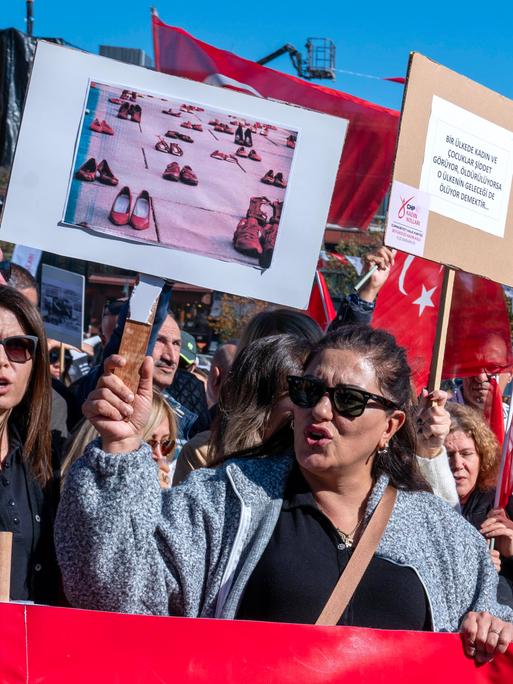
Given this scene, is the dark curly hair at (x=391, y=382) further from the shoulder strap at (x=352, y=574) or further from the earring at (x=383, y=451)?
the shoulder strap at (x=352, y=574)

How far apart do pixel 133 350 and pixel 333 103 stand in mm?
5503

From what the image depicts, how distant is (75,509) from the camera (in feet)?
6.75

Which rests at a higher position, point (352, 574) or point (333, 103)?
point (333, 103)

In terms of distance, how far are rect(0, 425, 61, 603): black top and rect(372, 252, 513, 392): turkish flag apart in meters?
2.48

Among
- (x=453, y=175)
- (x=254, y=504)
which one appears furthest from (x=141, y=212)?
(x=453, y=175)

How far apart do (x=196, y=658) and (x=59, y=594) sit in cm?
56

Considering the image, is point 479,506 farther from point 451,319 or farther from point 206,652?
point 206,652

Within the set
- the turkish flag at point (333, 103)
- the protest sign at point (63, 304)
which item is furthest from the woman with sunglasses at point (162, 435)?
the turkish flag at point (333, 103)

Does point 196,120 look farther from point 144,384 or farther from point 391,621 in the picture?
point 391,621

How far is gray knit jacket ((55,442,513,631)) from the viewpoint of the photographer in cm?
205

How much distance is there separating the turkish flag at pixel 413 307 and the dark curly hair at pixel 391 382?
2.60 metres

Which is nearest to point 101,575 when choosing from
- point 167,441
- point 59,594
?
point 59,594

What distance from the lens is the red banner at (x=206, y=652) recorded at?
2.08 meters

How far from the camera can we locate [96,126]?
7.78 ft
